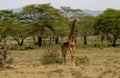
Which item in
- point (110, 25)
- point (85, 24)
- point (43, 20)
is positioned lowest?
point (85, 24)

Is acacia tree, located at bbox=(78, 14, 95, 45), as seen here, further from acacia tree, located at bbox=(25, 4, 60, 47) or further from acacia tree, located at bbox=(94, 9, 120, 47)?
acacia tree, located at bbox=(25, 4, 60, 47)

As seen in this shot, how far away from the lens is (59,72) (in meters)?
12.5

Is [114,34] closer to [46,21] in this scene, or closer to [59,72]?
[46,21]

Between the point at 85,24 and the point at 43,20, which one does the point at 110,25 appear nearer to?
the point at 85,24

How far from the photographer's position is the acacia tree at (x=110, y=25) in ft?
185

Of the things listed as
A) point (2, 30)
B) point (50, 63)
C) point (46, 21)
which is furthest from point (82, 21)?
point (50, 63)

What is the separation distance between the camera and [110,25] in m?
57.4

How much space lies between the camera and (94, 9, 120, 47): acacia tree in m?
56.3

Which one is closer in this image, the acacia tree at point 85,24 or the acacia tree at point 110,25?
the acacia tree at point 110,25

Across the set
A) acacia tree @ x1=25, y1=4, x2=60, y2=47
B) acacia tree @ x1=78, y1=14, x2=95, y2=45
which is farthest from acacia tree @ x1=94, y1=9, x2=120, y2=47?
acacia tree @ x1=25, y1=4, x2=60, y2=47

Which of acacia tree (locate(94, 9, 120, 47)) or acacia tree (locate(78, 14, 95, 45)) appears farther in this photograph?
acacia tree (locate(78, 14, 95, 45))

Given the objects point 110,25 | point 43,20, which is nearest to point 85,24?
point 110,25

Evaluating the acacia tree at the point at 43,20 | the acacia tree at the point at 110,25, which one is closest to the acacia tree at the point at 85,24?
the acacia tree at the point at 110,25

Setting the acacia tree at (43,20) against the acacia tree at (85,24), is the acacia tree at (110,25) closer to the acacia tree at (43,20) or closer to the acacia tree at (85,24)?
the acacia tree at (85,24)
